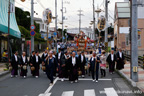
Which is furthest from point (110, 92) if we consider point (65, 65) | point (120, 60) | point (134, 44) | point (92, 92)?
point (120, 60)

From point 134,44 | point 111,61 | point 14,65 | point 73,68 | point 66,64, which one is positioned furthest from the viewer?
point 111,61

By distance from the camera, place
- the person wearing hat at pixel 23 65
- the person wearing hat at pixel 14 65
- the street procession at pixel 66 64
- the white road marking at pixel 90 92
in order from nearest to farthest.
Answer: the white road marking at pixel 90 92 → the street procession at pixel 66 64 → the person wearing hat at pixel 23 65 → the person wearing hat at pixel 14 65

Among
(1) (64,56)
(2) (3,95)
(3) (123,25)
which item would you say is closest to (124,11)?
(3) (123,25)

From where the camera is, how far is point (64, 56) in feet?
43.0

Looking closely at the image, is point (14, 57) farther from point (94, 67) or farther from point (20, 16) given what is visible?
point (20, 16)

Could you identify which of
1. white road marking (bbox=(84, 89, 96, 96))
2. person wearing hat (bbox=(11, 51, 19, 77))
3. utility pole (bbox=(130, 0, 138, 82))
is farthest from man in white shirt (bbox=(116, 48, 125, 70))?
person wearing hat (bbox=(11, 51, 19, 77))

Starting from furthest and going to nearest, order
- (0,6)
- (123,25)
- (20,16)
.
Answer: (20,16) < (123,25) < (0,6)

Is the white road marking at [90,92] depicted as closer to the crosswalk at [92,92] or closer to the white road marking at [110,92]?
the crosswalk at [92,92]

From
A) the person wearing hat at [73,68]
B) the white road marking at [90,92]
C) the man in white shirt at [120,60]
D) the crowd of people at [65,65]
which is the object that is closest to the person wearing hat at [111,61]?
the crowd of people at [65,65]

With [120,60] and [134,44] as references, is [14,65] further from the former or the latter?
[134,44]

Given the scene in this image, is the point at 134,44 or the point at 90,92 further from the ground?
the point at 134,44

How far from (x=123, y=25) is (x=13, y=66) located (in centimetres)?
2071

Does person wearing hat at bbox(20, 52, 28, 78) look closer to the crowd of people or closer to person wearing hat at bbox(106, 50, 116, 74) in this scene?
the crowd of people

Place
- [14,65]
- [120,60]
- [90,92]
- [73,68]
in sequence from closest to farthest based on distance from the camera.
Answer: [90,92], [73,68], [14,65], [120,60]
